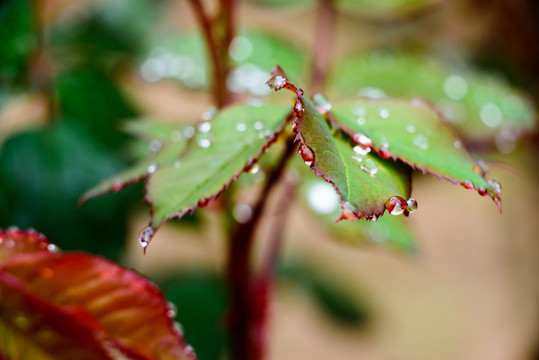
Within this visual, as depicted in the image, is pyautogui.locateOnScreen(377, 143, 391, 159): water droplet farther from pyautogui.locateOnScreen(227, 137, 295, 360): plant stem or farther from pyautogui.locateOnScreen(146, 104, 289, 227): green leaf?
pyautogui.locateOnScreen(227, 137, 295, 360): plant stem

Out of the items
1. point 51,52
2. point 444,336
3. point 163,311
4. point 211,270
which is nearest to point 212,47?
point 163,311

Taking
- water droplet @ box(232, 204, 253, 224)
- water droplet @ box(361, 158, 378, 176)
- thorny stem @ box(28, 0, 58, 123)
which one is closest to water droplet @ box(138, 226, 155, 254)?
water droplet @ box(361, 158, 378, 176)

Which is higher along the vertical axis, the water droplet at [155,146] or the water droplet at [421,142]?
the water droplet at [421,142]

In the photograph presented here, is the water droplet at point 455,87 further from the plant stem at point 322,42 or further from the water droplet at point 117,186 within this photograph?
the water droplet at point 117,186

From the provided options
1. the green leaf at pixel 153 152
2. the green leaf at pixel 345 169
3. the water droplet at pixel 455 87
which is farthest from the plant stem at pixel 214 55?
the water droplet at pixel 455 87

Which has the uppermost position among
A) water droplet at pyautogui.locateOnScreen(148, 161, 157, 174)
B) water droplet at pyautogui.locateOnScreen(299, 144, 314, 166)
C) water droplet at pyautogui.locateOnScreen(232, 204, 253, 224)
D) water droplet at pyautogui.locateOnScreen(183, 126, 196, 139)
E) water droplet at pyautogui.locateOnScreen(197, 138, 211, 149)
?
water droplet at pyautogui.locateOnScreen(299, 144, 314, 166)

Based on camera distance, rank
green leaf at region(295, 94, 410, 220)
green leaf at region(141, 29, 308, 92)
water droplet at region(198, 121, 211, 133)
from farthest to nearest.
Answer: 1. green leaf at region(141, 29, 308, 92)
2. water droplet at region(198, 121, 211, 133)
3. green leaf at region(295, 94, 410, 220)

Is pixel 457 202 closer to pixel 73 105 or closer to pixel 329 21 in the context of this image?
pixel 329 21

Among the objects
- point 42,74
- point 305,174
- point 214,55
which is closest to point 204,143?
point 214,55
